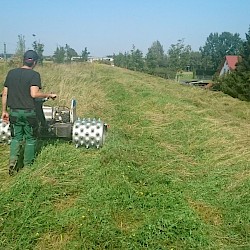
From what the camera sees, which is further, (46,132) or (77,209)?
(46,132)

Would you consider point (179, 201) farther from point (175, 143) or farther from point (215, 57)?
point (215, 57)

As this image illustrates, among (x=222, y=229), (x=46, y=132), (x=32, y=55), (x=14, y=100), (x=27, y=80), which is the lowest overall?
(x=222, y=229)

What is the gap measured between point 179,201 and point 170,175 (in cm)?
78

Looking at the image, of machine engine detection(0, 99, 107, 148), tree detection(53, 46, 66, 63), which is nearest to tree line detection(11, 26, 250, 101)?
tree detection(53, 46, 66, 63)

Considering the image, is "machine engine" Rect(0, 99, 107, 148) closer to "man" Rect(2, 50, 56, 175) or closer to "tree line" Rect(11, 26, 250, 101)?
"man" Rect(2, 50, 56, 175)

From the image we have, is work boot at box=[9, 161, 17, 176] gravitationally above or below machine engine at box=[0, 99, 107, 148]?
below

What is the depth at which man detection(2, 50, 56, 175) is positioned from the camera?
12.6 ft

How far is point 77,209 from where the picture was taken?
313 cm

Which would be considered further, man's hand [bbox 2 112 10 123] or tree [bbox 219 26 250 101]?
tree [bbox 219 26 250 101]

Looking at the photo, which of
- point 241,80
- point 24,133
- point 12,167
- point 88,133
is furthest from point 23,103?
point 241,80

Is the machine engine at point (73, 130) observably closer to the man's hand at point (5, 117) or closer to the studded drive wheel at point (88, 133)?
the studded drive wheel at point (88, 133)

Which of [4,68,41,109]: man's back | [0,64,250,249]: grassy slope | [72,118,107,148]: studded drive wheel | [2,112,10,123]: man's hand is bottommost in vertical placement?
[0,64,250,249]: grassy slope

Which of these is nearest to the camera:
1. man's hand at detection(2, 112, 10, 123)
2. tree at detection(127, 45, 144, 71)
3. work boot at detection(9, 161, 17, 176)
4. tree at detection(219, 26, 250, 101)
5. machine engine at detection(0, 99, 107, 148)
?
work boot at detection(9, 161, 17, 176)

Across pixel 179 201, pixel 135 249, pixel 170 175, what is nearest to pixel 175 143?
pixel 170 175
